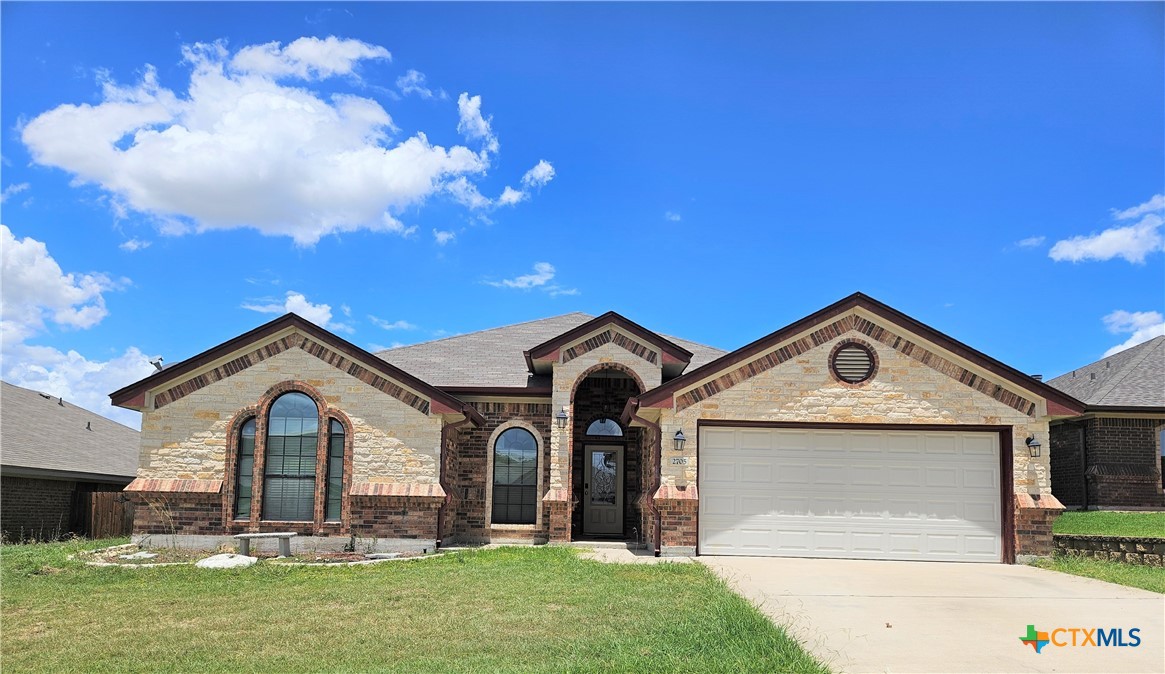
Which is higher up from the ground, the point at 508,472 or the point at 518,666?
the point at 508,472

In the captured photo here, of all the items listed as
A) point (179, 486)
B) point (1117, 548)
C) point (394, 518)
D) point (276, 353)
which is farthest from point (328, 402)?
point (1117, 548)

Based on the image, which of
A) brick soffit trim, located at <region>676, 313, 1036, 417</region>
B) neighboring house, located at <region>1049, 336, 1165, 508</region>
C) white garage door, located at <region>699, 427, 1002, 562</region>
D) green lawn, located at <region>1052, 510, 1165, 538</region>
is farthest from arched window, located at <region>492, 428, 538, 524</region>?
neighboring house, located at <region>1049, 336, 1165, 508</region>

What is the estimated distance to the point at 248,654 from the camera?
26.3ft

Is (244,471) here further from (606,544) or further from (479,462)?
(606,544)

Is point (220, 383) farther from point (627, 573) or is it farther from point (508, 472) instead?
point (627, 573)

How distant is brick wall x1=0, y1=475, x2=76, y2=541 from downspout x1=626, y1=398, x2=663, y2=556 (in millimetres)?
14082

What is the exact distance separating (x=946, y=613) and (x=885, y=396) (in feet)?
21.7

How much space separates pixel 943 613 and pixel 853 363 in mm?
6856

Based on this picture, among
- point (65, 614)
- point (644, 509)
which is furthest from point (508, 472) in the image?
point (65, 614)

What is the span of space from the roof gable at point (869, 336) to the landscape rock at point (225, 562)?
23.3 ft

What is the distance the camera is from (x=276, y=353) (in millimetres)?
17203

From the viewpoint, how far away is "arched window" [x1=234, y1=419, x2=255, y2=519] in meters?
16.9

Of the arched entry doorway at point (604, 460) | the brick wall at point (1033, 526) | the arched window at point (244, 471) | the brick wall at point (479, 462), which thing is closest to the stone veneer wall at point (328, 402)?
the arched window at point (244, 471)

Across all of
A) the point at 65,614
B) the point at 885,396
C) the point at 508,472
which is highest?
the point at 885,396
